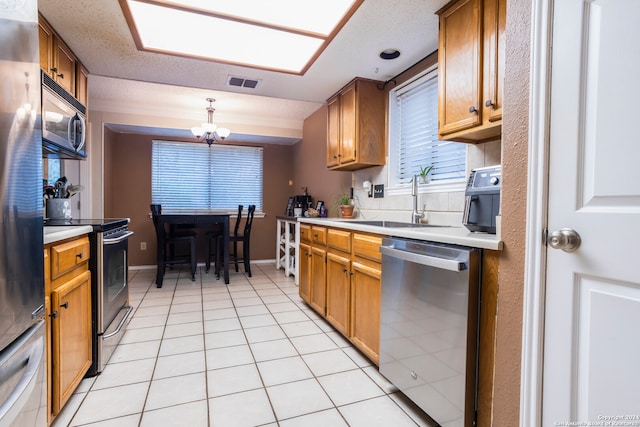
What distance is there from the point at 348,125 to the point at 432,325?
87.6 inches

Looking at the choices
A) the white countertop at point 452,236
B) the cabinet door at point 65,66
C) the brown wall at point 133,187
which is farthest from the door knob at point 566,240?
the brown wall at point 133,187

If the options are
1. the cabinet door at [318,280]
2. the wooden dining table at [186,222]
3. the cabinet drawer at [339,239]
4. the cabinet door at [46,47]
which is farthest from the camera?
the wooden dining table at [186,222]

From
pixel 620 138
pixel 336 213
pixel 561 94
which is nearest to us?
pixel 620 138

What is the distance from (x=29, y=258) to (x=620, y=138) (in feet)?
5.26

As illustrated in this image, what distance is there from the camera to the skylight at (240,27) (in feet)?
6.13

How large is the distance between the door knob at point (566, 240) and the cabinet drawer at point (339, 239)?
134 cm

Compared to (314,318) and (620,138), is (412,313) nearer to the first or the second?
(620,138)

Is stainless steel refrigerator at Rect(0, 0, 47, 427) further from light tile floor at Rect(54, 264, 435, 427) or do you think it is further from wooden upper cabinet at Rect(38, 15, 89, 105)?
wooden upper cabinet at Rect(38, 15, 89, 105)

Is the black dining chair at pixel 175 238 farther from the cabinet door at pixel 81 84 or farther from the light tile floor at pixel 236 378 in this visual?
the cabinet door at pixel 81 84

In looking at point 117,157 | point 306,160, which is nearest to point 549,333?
point 306,160

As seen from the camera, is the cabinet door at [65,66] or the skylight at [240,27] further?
the cabinet door at [65,66]

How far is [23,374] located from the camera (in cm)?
82

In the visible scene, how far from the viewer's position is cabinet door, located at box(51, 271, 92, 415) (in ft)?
4.59

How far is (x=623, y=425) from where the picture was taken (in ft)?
2.79
